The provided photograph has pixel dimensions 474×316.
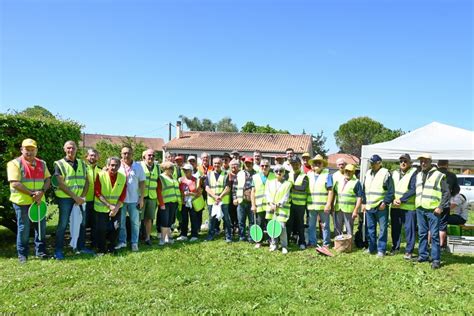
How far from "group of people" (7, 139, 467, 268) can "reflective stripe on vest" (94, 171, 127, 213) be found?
0.02m

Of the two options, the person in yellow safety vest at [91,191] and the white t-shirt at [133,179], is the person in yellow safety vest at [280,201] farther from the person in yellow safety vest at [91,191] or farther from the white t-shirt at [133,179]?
the person in yellow safety vest at [91,191]

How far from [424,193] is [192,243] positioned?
476cm

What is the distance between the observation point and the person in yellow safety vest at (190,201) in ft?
29.1

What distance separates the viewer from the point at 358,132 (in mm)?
59469

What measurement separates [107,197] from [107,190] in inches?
5.2

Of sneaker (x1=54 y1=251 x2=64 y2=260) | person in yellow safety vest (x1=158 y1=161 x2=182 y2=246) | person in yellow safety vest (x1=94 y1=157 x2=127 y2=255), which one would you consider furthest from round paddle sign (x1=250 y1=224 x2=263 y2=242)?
sneaker (x1=54 y1=251 x2=64 y2=260)

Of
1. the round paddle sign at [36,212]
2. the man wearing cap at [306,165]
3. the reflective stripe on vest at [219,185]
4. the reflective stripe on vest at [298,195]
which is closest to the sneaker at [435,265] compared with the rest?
the reflective stripe on vest at [298,195]

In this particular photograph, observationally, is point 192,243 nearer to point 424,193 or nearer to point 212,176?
point 212,176

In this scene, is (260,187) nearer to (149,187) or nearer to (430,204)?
(149,187)

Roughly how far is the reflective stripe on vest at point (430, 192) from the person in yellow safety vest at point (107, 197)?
5588mm

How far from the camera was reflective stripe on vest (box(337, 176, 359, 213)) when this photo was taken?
7.97 m

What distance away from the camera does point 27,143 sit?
6.79 m

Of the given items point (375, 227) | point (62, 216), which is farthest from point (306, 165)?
point (62, 216)

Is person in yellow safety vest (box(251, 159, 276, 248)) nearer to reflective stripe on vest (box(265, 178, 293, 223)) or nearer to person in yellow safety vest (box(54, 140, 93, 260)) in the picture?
reflective stripe on vest (box(265, 178, 293, 223))
